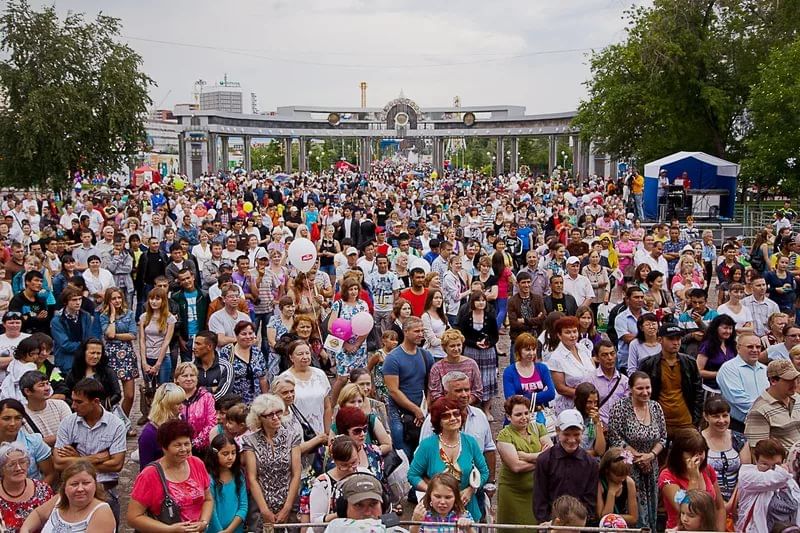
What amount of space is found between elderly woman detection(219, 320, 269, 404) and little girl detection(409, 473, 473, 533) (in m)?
2.74

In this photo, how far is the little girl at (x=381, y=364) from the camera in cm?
683

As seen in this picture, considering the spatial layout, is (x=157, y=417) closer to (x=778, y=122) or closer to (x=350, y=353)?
(x=350, y=353)

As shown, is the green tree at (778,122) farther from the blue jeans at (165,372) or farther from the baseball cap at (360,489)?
the baseball cap at (360,489)

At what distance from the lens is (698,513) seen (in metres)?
4.59

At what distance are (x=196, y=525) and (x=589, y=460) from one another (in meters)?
2.33

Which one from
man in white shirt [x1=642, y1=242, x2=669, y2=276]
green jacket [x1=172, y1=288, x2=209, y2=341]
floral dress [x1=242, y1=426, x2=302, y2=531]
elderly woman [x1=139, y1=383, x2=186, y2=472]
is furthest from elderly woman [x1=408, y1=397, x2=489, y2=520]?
man in white shirt [x1=642, y1=242, x2=669, y2=276]

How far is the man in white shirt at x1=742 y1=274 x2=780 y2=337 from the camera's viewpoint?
350 inches

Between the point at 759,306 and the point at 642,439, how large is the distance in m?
4.17

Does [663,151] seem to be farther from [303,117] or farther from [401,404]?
[303,117]

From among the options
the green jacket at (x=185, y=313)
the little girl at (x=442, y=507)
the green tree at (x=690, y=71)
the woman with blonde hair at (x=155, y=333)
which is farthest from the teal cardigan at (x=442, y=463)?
the green tree at (x=690, y=71)

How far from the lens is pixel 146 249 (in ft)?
41.7

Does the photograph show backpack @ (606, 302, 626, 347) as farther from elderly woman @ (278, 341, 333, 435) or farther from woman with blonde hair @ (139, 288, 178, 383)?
woman with blonde hair @ (139, 288, 178, 383)

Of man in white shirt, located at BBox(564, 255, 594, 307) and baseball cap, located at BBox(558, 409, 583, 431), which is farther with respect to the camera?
man in white shirt, located at BBox(564, 255, 594, 307)

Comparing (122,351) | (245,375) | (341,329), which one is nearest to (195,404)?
(245,375)
